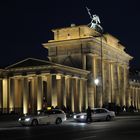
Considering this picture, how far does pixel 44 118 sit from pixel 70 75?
34.6m

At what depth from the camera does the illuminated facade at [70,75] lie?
7194 centimetres

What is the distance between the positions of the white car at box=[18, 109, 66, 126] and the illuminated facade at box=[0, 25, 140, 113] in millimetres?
27412

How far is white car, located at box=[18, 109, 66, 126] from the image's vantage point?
40531mm

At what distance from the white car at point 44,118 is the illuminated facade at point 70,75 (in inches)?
1079

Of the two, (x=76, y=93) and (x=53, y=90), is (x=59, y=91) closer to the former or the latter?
(x=53, y=90)

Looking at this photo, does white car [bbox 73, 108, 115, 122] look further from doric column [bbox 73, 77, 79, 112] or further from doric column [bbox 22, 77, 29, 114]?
doric column [bbox 73, 77, 79, 112]

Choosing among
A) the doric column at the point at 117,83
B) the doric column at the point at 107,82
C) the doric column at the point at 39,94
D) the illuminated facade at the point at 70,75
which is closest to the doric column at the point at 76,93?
Result: the illuminated facade at the point at 70,75

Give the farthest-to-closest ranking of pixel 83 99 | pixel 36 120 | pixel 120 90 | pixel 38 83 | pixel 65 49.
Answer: pixel 120 90 < pixel 65 49 < pixel 83 99 < pixel 38 83 < pixel 36 120

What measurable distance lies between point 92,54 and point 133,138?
62375 millimetres

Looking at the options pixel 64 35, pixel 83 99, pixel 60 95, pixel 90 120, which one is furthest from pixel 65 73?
pixel 90 120

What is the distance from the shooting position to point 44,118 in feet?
136

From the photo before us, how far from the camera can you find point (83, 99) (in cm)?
8094

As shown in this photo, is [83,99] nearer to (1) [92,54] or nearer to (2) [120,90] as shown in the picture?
(1) [92,54]

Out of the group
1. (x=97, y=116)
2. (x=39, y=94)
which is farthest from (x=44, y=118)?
(x=39, y=94)
